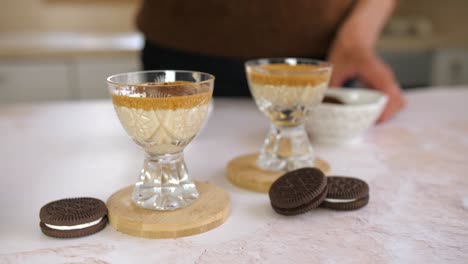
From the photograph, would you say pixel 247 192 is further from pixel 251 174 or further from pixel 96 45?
pixel 96 45

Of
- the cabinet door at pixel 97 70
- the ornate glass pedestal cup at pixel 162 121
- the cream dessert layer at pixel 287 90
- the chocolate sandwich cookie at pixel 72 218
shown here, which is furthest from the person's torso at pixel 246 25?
the cabinet door at pixel 97 70

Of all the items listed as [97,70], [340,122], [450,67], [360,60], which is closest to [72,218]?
[340,122]

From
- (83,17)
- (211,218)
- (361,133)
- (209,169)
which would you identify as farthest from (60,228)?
(83,17)

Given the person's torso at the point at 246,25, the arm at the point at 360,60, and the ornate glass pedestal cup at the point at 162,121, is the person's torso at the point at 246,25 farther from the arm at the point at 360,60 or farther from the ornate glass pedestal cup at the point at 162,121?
the ornate glass pedestal cup at the point at 162,121

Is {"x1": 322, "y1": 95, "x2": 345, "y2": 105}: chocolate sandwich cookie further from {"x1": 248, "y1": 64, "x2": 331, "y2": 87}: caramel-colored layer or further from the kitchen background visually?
the kitchen background

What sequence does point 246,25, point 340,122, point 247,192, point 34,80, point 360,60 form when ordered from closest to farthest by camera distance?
point 247,192, point 340,122, point 360,60, point 246,25, point 34,80

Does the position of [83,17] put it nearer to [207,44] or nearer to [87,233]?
[207,44]
